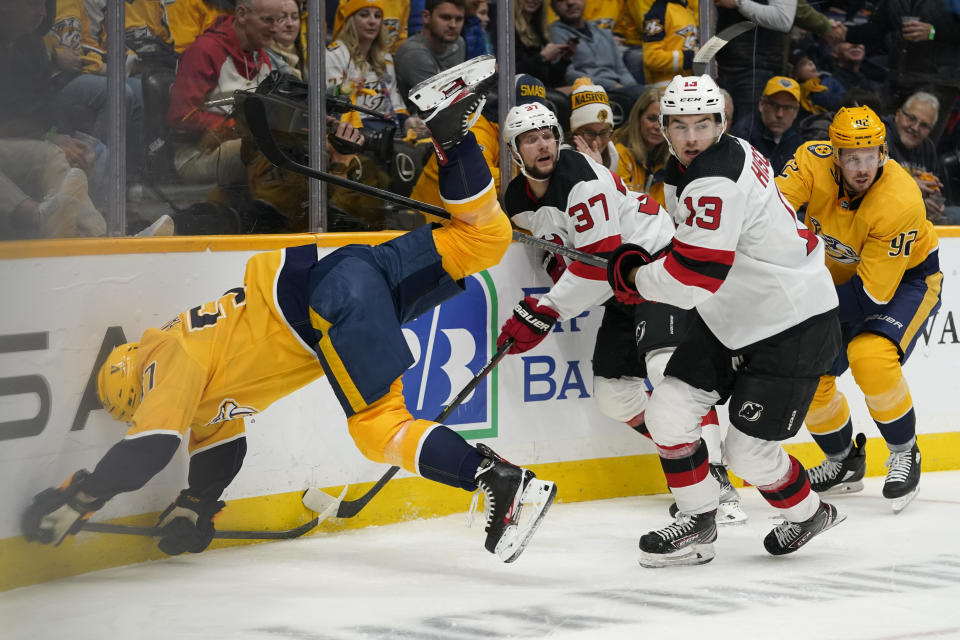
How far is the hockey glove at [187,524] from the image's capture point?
3207mm

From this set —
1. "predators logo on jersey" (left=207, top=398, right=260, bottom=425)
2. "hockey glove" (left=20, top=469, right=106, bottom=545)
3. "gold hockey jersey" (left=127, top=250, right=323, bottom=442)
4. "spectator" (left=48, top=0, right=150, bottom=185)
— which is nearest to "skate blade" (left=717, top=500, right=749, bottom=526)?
"gold hockey jersey" (left=127, top=250, right=323, bottom=442)

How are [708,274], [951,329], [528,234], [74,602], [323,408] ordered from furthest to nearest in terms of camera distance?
[951,329], [528,234], [323,408], [708,274], [74,602]

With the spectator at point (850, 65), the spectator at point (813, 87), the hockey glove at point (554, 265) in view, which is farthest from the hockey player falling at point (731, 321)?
the spectator at point (850, 65)

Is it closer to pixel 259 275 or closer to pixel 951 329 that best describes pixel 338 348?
pixel 259 275

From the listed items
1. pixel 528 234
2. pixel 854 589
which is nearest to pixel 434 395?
pixel 528 234

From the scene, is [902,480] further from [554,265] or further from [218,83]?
[218,83]

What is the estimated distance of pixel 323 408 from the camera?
3.69 meters

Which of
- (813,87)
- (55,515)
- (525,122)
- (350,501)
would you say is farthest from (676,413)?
(813,87)

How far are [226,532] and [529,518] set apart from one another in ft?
3.25

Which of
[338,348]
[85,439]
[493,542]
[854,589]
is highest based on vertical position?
[338,348]

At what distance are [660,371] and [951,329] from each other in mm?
1659

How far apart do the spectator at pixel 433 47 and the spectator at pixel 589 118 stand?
51 centimetres

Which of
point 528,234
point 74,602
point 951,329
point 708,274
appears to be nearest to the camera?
point 74,602

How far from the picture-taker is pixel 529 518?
2859mm
